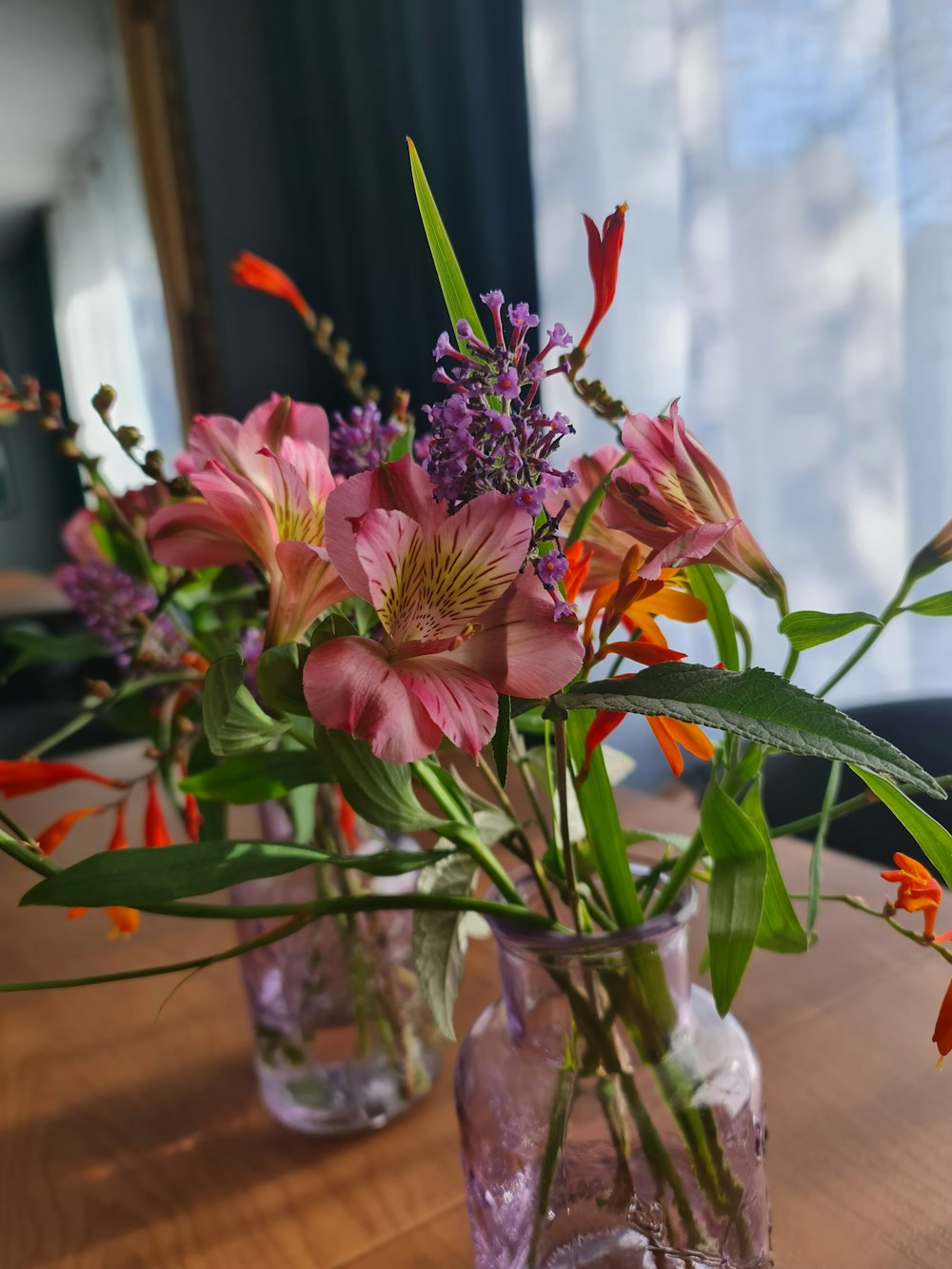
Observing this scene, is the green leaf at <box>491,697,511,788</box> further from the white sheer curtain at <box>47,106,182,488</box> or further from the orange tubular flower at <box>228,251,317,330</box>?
the white sheer curtain at <box>47,106,182,488</box>

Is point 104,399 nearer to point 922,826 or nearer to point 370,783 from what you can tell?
point 370,783

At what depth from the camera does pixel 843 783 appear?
103cm

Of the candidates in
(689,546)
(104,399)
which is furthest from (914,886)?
(104,399)

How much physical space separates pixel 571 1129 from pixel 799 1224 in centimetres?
17

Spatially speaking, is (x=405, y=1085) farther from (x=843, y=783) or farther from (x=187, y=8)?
(x=187, y=8)

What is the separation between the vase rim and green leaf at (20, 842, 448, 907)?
0.06 metres

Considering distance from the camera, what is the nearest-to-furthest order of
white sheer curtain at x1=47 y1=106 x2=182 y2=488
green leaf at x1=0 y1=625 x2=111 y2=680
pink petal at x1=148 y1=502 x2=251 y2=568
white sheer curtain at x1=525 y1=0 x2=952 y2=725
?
pink petal at x1=148 y1=502 x2=251 y2=568 → green leaf at x1=0 y1=625 x2=111 y2=680 → white sheer curtain at x1=525 y1=0 x2=952 y2=725 → white sheer curtain at x1=47 y1=106 x2=182 y2=488

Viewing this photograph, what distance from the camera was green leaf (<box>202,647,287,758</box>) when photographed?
0.98ft

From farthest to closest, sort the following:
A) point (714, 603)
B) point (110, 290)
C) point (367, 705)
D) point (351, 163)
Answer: point (110, 290) < point (351, 163) < point (714, 603) < point (367, 705)

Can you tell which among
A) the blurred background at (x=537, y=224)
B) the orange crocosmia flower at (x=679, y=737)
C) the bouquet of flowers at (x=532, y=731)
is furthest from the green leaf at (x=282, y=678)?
the blurred background at (x=537, y=224)

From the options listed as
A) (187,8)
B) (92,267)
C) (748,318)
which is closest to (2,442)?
(92,267)

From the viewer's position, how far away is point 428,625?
0.30 meters

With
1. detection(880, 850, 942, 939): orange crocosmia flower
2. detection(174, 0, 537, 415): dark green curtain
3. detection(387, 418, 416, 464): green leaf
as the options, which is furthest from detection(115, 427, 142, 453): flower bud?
detection(174, 0, 537, 415): dark green curtain

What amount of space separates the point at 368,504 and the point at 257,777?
0.20m
